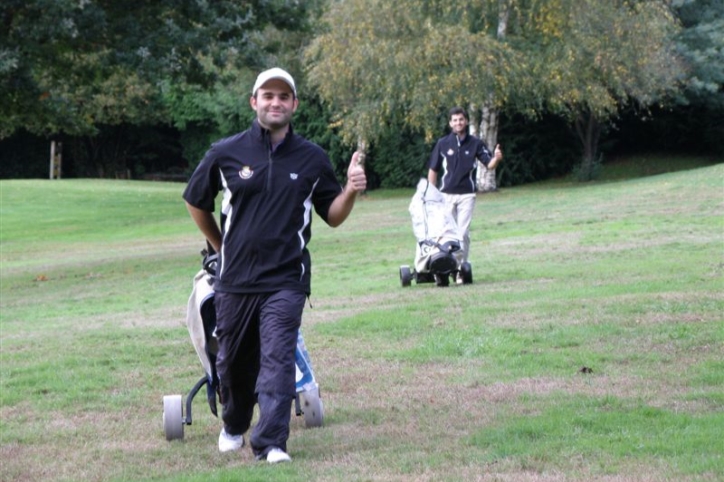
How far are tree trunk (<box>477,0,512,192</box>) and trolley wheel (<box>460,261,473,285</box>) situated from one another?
23.8 metres

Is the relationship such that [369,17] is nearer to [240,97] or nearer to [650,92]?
[650,92]

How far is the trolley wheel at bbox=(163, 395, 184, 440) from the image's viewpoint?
7090 millimetres

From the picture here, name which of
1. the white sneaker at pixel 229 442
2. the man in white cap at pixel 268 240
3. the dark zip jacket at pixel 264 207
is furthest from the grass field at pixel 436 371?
the dark zip jacket at pixel 264 207

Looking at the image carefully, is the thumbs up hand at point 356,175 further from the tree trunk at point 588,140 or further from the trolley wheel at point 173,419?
the tree trunk at point 588,140

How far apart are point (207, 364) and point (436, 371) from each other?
2416 millimetres

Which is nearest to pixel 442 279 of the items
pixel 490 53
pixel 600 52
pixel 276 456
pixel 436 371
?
pixel 436 371

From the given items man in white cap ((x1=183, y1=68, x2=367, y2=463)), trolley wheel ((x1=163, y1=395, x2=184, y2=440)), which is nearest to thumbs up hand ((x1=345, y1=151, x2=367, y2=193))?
man in white cap ((x1=183, y1=68, x2=367, y2=463))

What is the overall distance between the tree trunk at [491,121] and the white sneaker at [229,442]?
32.1 meters

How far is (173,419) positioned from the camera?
7113 mm

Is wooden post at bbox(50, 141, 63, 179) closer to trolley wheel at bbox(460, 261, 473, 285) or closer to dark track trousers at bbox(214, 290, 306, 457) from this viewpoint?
trolley wheel at bbox(460, 261, 473, 285)

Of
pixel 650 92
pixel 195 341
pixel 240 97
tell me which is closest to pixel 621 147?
pixel 650 92

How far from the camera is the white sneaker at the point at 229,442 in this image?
6.79m

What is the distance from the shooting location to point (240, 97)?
180ft

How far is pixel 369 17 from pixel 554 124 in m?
13.8
